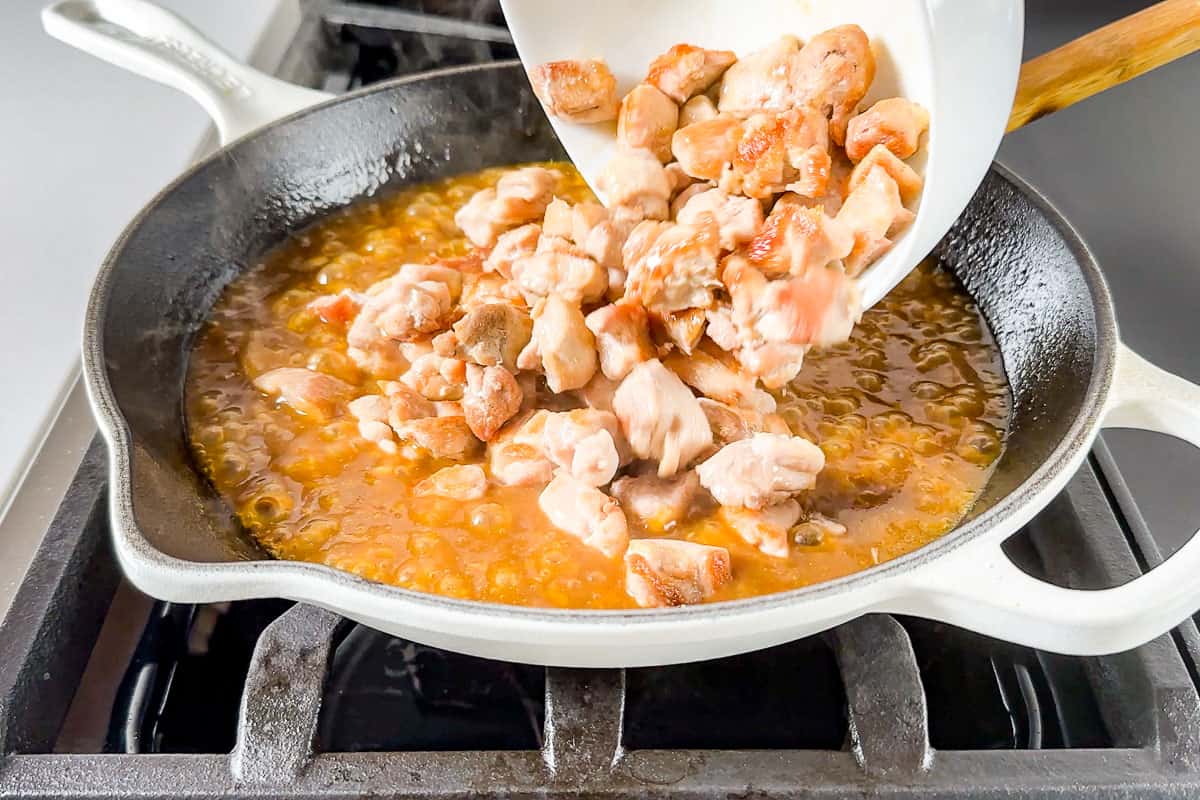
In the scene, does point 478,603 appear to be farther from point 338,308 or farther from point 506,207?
point 506,207

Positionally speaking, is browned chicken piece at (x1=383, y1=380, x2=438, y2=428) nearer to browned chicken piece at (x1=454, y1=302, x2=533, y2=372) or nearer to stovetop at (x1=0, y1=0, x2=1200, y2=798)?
browned chicken piece at (x1=454, y1=302, x2=533, y2=372)

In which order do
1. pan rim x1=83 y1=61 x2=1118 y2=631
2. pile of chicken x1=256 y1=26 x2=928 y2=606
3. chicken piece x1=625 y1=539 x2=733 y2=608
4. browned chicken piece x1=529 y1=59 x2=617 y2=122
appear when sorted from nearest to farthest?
pan rim x1=83 y1=61 x2=1118 y2=631 < chicken piece x1=625 y1=539 x2=733 y2=608 < pile of chicken x1=256 y1=26 x2=928 y2=606 < browned chicken piece x1=529 y1=59 x2=617 y2=122

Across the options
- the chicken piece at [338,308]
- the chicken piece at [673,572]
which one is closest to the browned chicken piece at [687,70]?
the chicken piece at [338,308]

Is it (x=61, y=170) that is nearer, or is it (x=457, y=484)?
(x=457, y=484)

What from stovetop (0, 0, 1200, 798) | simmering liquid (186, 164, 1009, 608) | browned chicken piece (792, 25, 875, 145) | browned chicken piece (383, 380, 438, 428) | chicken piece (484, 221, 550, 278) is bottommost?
stovetop (0, 0, 1200, 798)

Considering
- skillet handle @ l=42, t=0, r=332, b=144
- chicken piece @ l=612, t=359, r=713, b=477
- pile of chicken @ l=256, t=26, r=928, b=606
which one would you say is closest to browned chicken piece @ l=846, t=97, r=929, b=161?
pile of chicken @ l=256, t=26, r=928, b=606

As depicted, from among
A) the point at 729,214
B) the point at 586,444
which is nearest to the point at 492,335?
the point at 586,444
